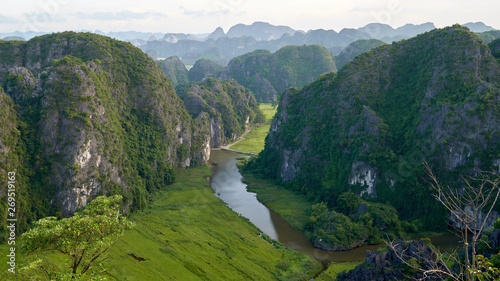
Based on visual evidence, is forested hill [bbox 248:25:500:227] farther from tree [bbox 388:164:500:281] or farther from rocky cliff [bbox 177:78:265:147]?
tree [bbox 388:164:500:281]

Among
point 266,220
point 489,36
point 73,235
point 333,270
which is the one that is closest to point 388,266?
point 333,270

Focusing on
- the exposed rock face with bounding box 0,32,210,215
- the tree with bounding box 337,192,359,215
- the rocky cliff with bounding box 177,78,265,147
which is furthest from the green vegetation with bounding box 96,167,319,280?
the rocky cliff with bounding box 177,78,265,147

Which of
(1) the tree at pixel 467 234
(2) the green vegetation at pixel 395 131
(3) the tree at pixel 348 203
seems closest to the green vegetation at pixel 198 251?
(2) the green vegetation at pixel 395 131

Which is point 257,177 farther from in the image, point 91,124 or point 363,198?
point 91,124

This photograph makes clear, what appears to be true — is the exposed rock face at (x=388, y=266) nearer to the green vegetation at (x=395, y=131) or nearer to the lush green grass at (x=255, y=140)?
the green vegetation at (x=395, y=131)

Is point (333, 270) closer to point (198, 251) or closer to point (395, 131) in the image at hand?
point (198, 251)
